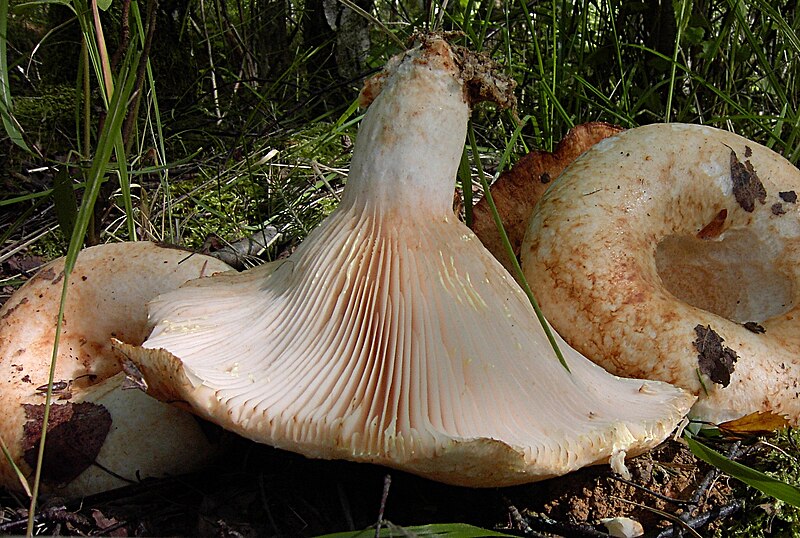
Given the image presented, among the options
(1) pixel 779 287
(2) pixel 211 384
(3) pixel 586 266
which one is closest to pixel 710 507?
(3) pixel 586 266

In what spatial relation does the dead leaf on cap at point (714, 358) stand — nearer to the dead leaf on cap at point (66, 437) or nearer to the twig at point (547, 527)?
the twig at point (547, 527)

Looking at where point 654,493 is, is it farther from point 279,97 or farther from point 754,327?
point 279,97

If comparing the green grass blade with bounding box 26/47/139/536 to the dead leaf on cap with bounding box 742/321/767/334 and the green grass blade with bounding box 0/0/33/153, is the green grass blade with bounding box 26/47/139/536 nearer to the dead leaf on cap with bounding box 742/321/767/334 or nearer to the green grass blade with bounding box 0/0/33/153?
the green grass blade with bounding box 0/0/33/153

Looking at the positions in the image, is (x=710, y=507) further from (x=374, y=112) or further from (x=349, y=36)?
(x=349, y=36)

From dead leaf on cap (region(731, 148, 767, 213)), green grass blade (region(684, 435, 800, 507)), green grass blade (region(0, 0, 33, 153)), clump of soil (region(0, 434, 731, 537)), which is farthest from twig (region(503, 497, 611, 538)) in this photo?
green grass blade (region(0, 0, 33, 153))

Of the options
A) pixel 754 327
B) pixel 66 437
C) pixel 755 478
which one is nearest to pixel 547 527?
pixel 755 478

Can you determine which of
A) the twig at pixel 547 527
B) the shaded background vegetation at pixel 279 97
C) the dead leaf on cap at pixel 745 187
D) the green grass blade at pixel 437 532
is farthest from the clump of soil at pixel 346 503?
the dead leaf on cap at pixel 745 187
